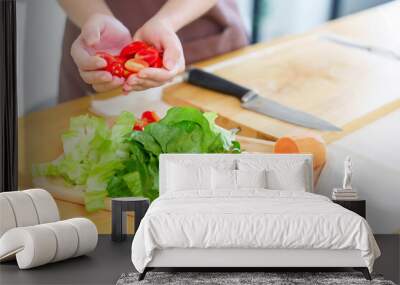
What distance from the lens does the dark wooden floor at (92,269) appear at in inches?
214

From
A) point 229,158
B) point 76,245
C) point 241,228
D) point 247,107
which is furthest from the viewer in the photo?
point 247,107

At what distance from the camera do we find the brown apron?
779cm

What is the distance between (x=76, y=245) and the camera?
6.08 meters

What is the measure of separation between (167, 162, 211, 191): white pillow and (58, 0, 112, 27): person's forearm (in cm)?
182

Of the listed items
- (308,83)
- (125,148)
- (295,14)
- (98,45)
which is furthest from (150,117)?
(295,14)

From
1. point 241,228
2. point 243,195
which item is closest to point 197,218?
point 241,228

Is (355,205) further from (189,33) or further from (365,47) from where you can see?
(189,33)

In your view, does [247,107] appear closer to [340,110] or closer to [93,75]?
[340,110]

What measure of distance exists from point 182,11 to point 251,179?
197 cm

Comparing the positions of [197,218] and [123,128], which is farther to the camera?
[123,128]

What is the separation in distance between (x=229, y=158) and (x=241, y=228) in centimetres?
192

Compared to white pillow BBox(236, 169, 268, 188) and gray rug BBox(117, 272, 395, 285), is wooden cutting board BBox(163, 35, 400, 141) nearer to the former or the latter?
white pillow BBox(236, 169, 268, 188)

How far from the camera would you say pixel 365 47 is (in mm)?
7883

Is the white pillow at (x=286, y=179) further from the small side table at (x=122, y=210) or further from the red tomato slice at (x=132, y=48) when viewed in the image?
the red tomato slice at (x=132, y=48)
